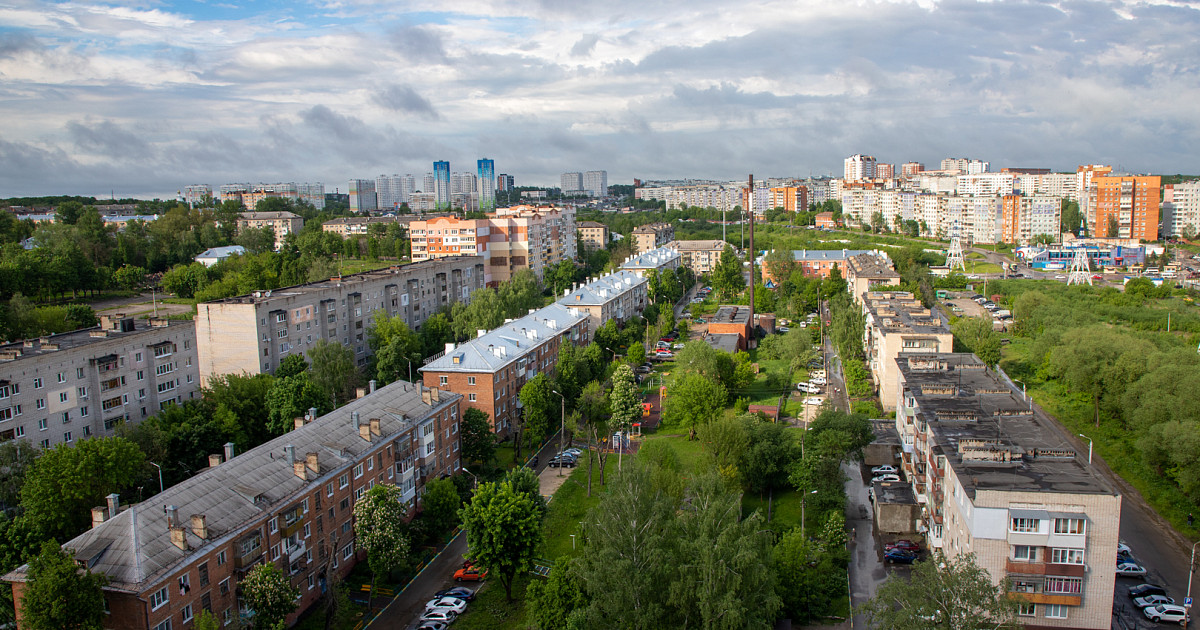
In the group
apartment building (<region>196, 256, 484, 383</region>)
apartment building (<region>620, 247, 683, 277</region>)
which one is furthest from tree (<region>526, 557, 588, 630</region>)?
apartment building (<region>620, 247, 683, 277</region>)

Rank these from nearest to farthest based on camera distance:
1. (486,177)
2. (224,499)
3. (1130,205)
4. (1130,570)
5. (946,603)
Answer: (946,603) < (224,499) < (1130,570) < (1130,205) < (486,177)

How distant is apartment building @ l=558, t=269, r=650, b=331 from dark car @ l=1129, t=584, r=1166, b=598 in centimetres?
2825

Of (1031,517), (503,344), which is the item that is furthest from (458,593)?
(503,344)

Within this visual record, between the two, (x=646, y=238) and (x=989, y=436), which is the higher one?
(x=646, y=238)

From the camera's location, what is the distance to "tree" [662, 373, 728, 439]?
99.4ft

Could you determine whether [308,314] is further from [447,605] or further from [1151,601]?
[1151,601]

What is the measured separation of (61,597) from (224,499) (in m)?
3.85

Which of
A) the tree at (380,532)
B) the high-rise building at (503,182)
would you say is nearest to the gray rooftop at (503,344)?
the tree at (380,532)

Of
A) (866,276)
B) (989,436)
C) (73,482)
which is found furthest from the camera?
(866,276)

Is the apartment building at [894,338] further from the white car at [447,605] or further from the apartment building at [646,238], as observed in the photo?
the apartment building at [646,238]

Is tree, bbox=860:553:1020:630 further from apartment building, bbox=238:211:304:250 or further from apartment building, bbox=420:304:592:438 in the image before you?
apartment building, bbox=238:211:304:250

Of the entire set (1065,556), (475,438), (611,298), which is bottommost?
(475,438)

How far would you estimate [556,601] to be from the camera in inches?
649

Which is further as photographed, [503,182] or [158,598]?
[503,182]
